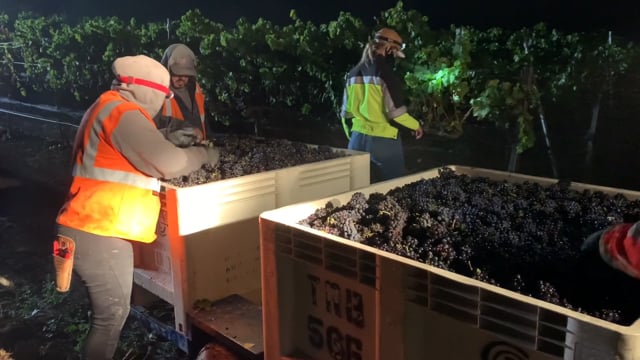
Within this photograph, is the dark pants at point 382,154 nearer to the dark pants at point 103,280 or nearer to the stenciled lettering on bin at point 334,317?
the dark pants at point 103,280

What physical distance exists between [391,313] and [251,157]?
1563 mm

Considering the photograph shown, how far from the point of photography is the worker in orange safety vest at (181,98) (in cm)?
330

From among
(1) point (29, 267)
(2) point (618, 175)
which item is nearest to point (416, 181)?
(2) point (618, 175)

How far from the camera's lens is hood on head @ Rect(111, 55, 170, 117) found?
2137mm

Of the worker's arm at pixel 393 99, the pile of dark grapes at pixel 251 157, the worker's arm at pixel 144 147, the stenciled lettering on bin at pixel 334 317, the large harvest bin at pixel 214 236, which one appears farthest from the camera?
the worker's arm at pixel 393 99

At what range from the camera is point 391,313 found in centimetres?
146

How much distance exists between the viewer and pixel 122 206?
7.06 feet

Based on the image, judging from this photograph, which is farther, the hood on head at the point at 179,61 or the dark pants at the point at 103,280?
the hood on head at the point at 179,61

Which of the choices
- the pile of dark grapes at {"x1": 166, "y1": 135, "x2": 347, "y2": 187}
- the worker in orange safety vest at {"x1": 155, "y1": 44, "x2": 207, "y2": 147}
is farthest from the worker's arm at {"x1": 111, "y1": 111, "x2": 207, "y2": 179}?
the worker in orange safety vest at {"x1": 155, "y1": 44, "x2": 207, "y2": 147}

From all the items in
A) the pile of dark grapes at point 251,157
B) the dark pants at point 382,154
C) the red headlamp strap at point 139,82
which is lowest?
the dark pants at point 382,154

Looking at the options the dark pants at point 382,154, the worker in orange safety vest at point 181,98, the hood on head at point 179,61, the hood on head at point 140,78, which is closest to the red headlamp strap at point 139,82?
the hood on head at point 140,78

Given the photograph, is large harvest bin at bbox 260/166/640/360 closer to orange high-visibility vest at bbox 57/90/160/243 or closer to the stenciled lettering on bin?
the stenciled lettering on bin

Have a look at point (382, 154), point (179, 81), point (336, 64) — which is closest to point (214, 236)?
point (179, 81)

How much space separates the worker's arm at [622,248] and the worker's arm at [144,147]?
150 centimetres
